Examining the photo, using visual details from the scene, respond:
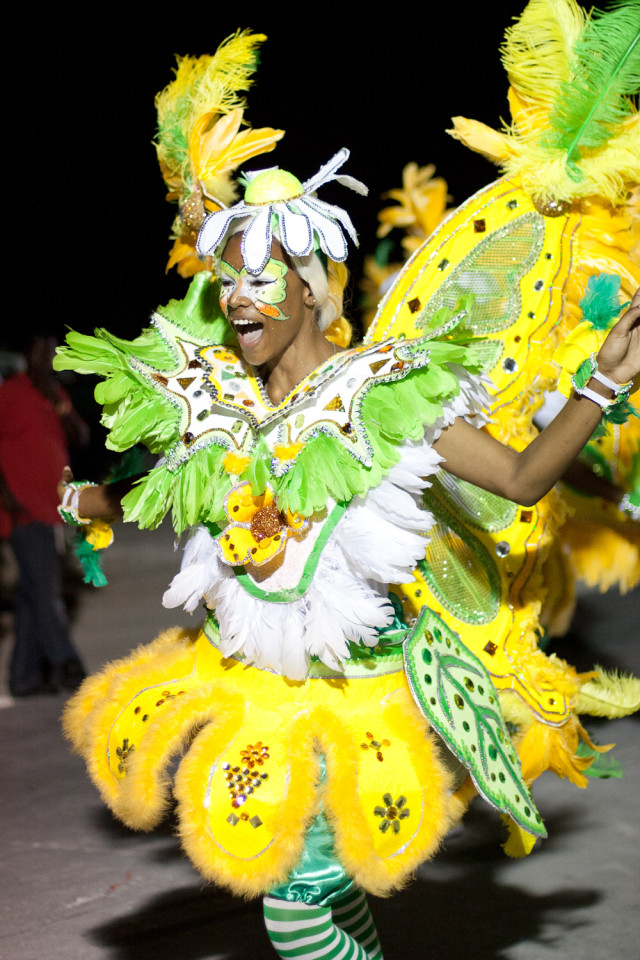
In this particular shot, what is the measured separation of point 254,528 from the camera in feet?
7.04

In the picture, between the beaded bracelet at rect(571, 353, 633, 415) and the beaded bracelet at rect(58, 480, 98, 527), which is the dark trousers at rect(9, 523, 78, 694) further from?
the beaded bracelet at rect(571, 353, 633, 415)

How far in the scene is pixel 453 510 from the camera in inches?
112

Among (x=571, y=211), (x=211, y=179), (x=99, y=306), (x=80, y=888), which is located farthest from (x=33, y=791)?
(x=99, y=306)

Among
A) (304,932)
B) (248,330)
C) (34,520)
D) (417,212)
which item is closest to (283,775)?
(304,932)

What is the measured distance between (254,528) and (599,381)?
0.72m

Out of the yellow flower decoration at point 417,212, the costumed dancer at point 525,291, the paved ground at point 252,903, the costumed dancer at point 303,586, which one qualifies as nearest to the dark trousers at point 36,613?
the paved ground at point 252,903

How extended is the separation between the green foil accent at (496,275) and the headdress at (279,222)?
70 cm

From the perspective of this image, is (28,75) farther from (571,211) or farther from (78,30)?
(571,211)

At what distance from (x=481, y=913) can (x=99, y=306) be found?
26.9ft

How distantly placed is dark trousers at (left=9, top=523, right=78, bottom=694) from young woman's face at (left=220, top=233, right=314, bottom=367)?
3.66 m

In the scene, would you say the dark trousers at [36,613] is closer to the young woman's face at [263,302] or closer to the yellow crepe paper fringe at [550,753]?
the yellow crepe paper fringe at [550,753]

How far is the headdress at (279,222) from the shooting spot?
2.17 meters

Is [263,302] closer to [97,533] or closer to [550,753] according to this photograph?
[97,533]

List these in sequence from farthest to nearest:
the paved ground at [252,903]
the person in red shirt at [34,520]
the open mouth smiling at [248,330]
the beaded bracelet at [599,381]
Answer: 1. the person in red shirt at [34,520]
2. the paved ground at [252,903]
3. the open mouth smiling at [248,330]
4. the beaded bracelet at [599,381]
